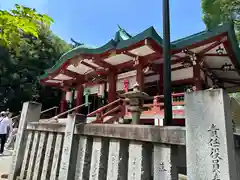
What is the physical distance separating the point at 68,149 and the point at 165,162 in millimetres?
1560

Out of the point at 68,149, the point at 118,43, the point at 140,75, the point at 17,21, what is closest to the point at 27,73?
the point at 118,43

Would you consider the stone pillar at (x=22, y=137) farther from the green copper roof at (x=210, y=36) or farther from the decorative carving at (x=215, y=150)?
the green copper roof at (x=210, y=36)

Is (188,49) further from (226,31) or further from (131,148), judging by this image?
(131,148)

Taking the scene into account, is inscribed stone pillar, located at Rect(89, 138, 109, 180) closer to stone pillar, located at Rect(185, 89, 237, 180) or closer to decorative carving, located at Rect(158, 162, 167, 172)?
decorative carving, located at Rect(158, 162, 167, 172)

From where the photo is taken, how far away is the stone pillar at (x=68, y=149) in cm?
272

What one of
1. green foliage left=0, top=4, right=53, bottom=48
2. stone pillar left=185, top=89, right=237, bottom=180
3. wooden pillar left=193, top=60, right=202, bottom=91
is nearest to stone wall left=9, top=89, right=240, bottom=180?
stone pillar left=185, top=89, right=237, bottom=180

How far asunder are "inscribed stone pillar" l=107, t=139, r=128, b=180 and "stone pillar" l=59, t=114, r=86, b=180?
0.76 m

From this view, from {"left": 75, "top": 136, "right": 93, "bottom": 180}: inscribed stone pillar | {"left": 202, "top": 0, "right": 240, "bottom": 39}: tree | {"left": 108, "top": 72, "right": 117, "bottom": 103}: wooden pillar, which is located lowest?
{"left": 75, "top": 136, "right": 93, "bottom": 180}: inscribed stone pillar

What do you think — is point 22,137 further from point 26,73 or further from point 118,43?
point 26,73

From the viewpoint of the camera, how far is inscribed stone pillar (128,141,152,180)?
6.45ft

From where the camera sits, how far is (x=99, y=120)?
7.38 m

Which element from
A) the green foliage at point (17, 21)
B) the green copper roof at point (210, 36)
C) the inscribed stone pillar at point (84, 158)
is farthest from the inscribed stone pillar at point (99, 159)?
the green copper roof at point (210, 36)

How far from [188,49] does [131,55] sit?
8.39 ft

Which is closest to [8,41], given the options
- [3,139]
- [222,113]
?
[222,113]
